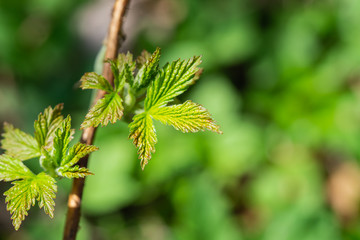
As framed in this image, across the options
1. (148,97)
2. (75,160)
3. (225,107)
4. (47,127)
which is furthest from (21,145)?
(225,107)

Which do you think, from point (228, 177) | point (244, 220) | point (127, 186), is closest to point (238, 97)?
point (228, 177)

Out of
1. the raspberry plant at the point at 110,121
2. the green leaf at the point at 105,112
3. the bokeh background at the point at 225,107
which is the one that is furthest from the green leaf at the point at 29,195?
the bokeh background at the point at 225,107

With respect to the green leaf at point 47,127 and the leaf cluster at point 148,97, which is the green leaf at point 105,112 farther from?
the green leaf at point 47,127

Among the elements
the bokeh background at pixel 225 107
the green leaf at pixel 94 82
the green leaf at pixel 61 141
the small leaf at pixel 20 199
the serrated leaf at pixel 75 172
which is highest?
the bokeh background at pixel 225 107

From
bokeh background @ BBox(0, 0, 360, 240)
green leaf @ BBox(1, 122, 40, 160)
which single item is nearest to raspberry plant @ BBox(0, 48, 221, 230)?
green leaf @ BBox(1, 122, 40, 160)

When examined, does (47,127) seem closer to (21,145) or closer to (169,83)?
(21,145)

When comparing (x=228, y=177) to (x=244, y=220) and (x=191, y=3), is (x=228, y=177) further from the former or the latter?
(x=191, y=3)

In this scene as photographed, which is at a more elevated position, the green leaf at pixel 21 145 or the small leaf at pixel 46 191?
the green leaf at pixel 21 145
